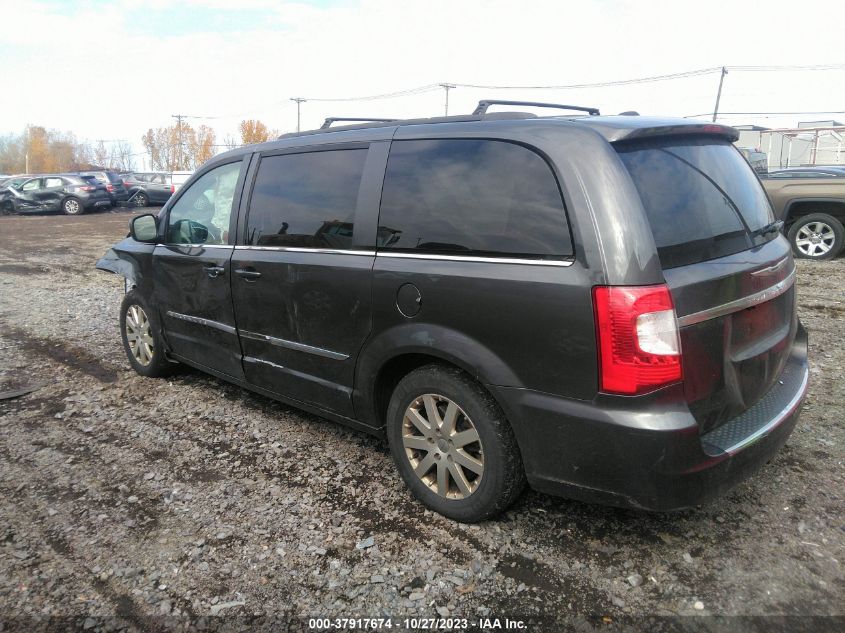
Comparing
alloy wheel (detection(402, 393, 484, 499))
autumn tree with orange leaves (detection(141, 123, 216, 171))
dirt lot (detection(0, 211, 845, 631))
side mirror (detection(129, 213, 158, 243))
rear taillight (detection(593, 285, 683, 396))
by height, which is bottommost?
dirt lot (detection(0, 211, 845, 631))

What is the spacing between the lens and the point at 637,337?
2260 millimetres

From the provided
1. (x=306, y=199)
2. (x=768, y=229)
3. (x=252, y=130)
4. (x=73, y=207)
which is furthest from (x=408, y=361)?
(x=252, y=130)

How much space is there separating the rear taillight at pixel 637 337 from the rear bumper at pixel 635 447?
7 centimetres

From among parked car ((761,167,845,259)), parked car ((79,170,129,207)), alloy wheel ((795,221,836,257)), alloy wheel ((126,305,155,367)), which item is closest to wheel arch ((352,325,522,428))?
alloy wheel ((126,305,155,367))

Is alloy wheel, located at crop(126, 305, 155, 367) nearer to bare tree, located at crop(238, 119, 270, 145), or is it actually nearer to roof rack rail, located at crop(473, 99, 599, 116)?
roof rack rail, located at crop(473, 99, 599, 116)

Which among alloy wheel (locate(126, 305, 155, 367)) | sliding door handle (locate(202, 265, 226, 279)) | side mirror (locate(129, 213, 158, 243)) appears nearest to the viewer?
sliding door handle (locate(202, 265, 226, 279))

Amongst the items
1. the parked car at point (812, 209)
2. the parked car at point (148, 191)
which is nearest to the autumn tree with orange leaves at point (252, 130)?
the parked car at point (148, 191)

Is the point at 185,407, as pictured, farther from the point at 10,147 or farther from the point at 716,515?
the point at 10,147

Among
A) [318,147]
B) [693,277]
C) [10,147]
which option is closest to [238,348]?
[318,147]

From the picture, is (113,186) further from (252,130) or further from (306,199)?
(252,130)

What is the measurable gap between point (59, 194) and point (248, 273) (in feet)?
83.3

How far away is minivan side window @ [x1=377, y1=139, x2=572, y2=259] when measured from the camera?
8.18 ft

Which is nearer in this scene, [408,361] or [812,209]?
[408,361]

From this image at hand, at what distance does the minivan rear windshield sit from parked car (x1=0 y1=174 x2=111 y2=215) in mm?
26569
